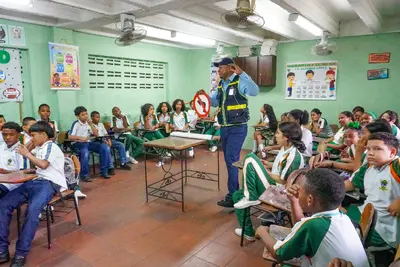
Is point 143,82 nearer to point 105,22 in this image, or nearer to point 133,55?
point 133,55

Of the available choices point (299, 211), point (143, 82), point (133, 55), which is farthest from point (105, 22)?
point (299, 211)

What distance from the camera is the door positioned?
6.55 m

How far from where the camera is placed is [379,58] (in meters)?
5.63

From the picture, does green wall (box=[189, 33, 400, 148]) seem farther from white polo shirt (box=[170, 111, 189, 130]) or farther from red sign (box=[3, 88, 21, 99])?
red sign (box=[3, 88, 21, 99])

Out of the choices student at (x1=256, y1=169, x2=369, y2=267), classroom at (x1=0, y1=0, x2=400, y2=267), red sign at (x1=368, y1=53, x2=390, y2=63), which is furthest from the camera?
red sign at (x1=368, y1=53, x2=390, y2=63)

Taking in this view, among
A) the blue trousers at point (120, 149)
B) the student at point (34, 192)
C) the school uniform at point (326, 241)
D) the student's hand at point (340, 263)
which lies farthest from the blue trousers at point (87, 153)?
the student's hand at point (340, 263)

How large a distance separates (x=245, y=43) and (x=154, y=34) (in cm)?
233

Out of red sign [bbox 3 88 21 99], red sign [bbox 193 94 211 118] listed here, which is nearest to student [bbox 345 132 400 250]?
red sign [bbox 193 94 211 118]

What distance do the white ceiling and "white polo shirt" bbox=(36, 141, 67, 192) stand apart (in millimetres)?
1851

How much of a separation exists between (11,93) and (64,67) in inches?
37.6

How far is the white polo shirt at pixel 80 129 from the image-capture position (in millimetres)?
4902

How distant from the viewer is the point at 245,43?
6992 mm

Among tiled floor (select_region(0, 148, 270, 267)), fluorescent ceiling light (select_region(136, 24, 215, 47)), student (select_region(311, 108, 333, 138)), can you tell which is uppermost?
fluorescent ceiling light (select_region(136, 24, 215, 47))

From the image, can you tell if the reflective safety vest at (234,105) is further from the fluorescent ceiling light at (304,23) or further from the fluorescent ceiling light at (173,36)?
the fluorescent ceiling light at (173,36)
